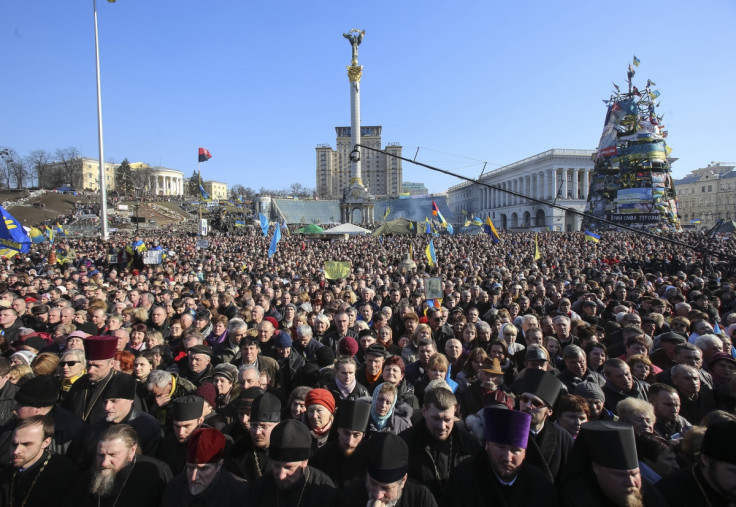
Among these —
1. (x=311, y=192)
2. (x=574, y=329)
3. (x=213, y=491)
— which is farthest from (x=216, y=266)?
(x=311, y=192)

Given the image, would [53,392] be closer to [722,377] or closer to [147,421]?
[147,421]

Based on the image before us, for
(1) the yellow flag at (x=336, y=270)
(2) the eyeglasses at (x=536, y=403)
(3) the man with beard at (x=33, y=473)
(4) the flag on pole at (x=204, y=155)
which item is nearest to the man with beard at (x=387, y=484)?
(2) the eyeglasses at (x=536, y=403)

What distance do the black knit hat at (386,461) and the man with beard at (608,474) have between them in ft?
2.99

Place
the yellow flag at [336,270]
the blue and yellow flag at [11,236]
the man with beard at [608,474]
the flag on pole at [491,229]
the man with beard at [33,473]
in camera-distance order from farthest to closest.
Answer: the flag on pole at [491,229], the yellow flag at [336,270], the blue and yellow flag at [11,236], the man with beard at [33,473], the man with beard at [608,474]

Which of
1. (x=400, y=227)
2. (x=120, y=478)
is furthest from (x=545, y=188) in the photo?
(x=120, y=478)

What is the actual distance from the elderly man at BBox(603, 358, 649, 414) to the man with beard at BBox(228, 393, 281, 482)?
9.31 feet

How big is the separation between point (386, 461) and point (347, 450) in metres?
0.71

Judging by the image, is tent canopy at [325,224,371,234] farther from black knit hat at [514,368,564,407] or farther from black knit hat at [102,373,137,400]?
black knit hat at [514,368,564,407]

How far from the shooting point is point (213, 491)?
2387 millimetres

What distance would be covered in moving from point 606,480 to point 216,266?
1530cm

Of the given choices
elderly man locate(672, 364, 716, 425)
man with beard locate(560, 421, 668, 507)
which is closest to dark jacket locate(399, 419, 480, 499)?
man with beard locate(560, 421, 668, 507)

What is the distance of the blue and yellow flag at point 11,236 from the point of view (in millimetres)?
9711

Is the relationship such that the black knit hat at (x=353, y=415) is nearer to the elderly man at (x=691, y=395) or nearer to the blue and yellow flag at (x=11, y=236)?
the elderly man at (x=691, y=395)

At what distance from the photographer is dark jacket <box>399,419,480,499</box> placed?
8.77 ft
